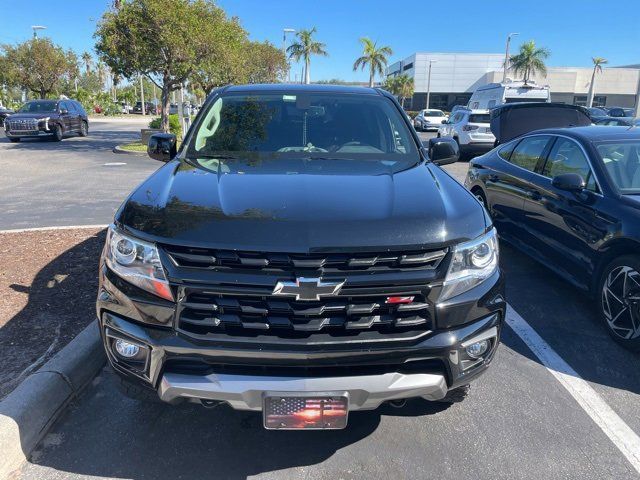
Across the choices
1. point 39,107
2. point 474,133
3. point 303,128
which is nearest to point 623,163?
point 303,128

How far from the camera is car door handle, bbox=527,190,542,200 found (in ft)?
17.1

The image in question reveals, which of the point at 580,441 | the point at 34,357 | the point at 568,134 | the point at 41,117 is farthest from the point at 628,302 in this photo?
the point at 41,117

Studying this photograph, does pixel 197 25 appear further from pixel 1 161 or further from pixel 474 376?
pixel 474 376

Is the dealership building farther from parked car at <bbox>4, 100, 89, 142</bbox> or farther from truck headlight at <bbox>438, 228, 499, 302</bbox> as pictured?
truck headlight at <bbox>438, 228, 499, 302</bbox>

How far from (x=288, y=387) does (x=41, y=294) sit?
3124 millimetres

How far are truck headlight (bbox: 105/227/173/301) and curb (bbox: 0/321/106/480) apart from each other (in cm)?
99

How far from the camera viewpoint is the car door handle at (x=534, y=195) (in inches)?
206

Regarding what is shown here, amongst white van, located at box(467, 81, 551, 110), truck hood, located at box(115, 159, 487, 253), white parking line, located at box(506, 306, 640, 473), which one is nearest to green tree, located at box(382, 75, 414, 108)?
white van, located at box(467, 81, 551, 110)

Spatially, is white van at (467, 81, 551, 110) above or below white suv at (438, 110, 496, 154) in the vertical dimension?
above

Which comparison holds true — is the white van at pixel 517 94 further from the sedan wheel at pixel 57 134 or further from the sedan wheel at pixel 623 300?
the sedan wheel at pixel 623 300

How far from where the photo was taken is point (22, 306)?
4164 millimetres

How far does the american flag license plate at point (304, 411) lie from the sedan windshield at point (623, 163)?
328 cm

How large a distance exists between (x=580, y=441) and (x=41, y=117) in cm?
2205

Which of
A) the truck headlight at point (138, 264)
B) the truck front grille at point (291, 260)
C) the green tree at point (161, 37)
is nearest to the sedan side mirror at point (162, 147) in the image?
the truck headlight at point (138, 264)
